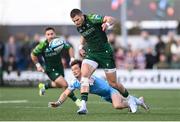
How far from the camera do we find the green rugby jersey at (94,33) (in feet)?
56.6

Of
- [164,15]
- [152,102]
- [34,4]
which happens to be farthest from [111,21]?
[34,4]

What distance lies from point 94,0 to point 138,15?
2227 mm

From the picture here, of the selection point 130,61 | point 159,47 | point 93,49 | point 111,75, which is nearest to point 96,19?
point 93,49

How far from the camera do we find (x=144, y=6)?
3872cm

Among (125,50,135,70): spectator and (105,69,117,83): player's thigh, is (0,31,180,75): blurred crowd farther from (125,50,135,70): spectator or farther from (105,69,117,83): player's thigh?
(105,69,117,83): player's thigh

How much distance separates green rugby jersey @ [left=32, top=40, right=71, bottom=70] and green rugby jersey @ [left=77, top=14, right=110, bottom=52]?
11.7 ft

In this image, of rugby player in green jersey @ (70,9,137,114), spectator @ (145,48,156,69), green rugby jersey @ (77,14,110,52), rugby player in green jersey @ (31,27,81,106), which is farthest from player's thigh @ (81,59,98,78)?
spectator @ (145,48,156,69)

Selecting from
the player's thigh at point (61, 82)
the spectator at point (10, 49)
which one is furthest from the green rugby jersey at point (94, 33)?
the spectator at point (10, 49)

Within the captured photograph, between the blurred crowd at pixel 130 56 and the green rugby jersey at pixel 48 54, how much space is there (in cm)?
1072

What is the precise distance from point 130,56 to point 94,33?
619 inches

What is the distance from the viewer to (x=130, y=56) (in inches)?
1299

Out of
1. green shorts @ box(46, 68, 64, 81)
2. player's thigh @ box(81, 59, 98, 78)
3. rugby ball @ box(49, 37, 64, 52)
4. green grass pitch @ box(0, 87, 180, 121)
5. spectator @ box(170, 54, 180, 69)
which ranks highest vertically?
rugby ball @ box(49, 37, 64, 52)

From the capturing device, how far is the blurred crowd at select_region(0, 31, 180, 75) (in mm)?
32969

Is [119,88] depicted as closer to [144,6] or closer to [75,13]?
[75,13]
